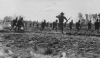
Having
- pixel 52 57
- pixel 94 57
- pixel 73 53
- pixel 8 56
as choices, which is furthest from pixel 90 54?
pixel 8 56

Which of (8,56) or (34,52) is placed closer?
(8,56)

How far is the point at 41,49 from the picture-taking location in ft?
46.4

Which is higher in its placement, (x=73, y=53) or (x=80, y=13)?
(x=80, y=13)

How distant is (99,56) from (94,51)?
139 centimetres

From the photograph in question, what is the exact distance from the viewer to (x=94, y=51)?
12.3 metres

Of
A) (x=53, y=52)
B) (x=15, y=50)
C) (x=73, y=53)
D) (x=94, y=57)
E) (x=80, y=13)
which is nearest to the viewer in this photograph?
(x=94, y=57)

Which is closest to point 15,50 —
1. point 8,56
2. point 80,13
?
point 8,56

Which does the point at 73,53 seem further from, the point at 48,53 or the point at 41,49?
the point at 41,49

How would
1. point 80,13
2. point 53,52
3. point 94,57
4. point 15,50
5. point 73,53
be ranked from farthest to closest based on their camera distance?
point 80,13 < point 15,50 < point 53,52 < point 73,53 < point 94,57

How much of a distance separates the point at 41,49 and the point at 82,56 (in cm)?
442

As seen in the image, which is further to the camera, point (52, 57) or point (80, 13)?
point (80, 13)

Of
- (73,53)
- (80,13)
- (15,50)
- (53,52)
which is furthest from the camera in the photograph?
(80,13)

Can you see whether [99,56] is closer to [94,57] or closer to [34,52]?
[94,57]

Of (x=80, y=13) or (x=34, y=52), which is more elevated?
(x=80, y=13)
